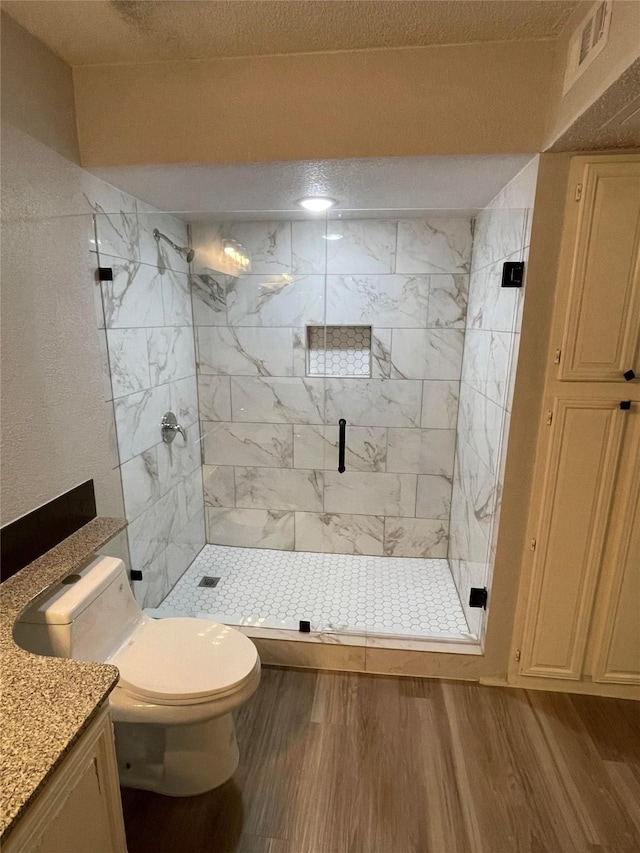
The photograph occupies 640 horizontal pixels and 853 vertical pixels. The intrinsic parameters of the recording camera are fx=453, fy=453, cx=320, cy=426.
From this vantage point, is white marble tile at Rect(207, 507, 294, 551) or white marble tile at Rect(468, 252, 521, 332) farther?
white marble tile at Rect(207, 507, 294, 551)

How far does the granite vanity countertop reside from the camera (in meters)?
0.80

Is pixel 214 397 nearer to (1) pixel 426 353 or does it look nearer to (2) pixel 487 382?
(1) pixel 426 353

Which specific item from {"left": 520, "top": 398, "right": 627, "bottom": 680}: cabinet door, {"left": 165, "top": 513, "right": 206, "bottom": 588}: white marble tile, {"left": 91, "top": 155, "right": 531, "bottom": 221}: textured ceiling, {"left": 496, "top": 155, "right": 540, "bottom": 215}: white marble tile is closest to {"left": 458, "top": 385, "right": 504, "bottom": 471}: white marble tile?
{"left": 520, "top": 398, "right": 627, "bottom": 680}: cabinet door

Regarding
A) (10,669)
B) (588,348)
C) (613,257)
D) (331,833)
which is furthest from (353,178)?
(331,833)

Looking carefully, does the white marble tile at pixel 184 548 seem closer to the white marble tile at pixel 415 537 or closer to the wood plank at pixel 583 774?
the white marble tile at pixel 415 537

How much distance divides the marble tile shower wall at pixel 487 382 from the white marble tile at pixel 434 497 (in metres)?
0.08

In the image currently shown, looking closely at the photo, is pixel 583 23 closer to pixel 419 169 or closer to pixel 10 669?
pixel 419 169

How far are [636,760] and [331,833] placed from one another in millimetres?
1181

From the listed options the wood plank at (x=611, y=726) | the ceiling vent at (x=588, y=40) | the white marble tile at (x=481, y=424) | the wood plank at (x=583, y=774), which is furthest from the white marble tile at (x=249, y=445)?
the ceiling vent at (x=588, y=40)

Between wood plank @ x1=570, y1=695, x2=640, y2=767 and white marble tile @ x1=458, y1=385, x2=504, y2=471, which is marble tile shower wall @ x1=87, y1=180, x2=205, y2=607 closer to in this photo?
white marble tile @ x1=458, y1=385, x2=504, y2=471

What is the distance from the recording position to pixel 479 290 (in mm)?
2428

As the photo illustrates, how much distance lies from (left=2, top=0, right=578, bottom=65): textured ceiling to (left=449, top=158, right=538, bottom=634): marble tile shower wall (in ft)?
1.46

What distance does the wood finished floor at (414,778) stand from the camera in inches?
56.6

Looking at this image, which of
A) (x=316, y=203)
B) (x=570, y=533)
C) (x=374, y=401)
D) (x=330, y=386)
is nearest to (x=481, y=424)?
(x=570, y=533)
